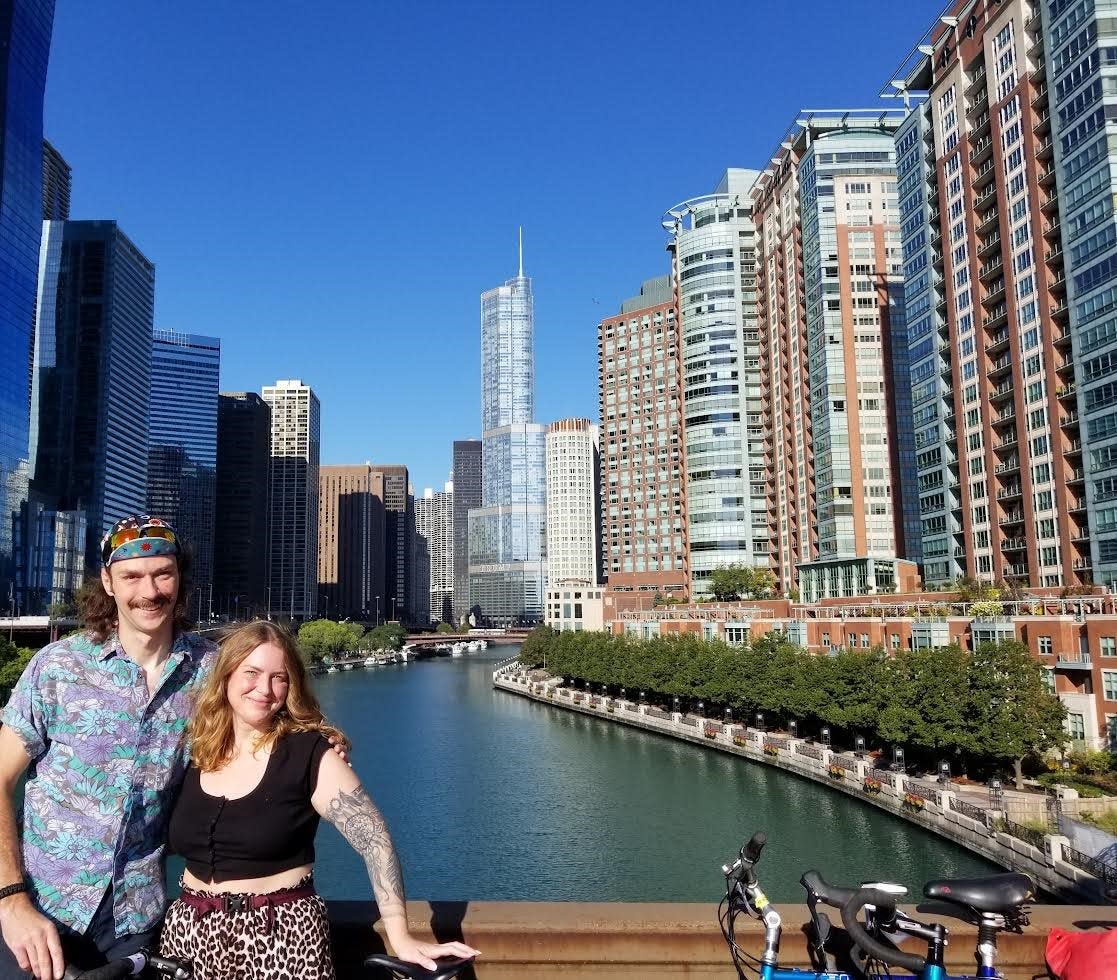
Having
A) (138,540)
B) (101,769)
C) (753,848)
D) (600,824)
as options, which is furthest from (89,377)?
(753,848)

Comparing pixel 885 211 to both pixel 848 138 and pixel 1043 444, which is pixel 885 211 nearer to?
pixel 848 138

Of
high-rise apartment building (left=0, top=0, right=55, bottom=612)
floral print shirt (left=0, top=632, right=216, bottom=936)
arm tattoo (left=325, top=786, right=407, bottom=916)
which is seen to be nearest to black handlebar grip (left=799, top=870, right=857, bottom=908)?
arm tattoo (left=325, top=786, right=407, bottom=916)

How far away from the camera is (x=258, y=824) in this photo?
4.46 m

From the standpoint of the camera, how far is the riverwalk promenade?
26844mm

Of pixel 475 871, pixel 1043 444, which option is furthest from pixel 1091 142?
pixel 475 871

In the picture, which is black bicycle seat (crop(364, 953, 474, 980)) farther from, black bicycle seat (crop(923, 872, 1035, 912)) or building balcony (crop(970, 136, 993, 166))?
building balcony (crop(970, 136, 993, 166))

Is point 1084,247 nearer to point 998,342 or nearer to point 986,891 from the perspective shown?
point 998,342

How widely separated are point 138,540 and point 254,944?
7.02 feet

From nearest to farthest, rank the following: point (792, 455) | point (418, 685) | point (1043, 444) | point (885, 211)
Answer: point (1043, 444), point (885, 211), point (792, 455), point (418, 685)

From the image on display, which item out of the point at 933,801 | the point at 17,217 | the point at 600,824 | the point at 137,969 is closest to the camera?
the point at 137,969

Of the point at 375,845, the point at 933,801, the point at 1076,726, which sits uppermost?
the point at 375,845

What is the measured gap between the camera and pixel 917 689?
42.0 metres

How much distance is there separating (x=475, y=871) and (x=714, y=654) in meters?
33.6

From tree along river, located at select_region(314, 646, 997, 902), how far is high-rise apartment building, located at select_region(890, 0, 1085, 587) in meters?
26.4
